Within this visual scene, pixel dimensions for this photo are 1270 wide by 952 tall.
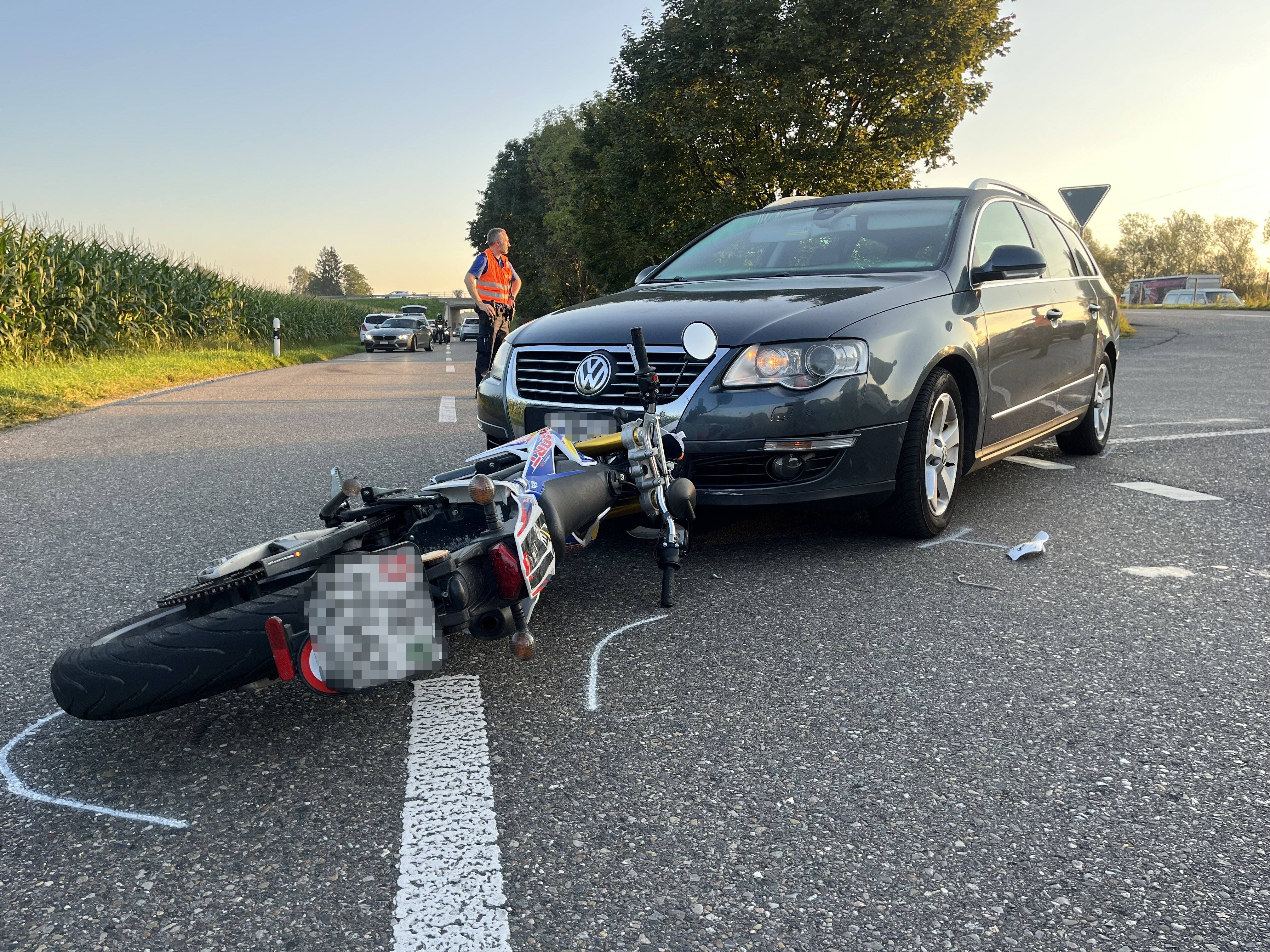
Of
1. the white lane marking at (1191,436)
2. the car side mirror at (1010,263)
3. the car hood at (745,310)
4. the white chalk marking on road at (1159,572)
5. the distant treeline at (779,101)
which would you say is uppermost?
the distant treeline at (779,101)

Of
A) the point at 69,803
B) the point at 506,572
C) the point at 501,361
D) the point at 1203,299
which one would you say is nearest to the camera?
the point at 69,803

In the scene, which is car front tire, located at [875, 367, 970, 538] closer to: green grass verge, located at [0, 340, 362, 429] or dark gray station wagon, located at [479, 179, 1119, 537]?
dark gray station wagon, located at [479, 179, 1119, 537]

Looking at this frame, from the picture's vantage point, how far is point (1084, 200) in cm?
1482

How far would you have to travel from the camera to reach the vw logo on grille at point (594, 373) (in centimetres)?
438

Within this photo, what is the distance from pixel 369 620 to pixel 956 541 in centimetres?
307

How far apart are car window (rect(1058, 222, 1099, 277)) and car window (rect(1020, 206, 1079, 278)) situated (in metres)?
0.08

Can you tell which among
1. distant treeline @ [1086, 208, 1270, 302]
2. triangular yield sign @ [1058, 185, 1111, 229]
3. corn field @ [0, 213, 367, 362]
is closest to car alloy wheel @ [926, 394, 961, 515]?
triangular yield sign @ [1058, 185, 1111, 229]

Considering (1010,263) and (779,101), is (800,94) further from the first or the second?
(1010,263)

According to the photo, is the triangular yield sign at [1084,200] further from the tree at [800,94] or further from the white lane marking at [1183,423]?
the tree at [800,94]

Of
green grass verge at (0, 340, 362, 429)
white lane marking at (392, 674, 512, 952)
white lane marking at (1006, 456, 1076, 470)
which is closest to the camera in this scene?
white lane marking at (392, 674, 512, 952)

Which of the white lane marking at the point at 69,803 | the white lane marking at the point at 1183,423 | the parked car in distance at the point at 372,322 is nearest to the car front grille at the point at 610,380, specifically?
the white lane marking at the point at 69,803

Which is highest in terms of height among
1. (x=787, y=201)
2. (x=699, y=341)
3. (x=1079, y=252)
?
(x=787, y=201)

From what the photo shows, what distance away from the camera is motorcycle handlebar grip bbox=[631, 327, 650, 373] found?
3.83 meters

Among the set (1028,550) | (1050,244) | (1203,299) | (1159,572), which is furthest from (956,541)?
(1203,299)
